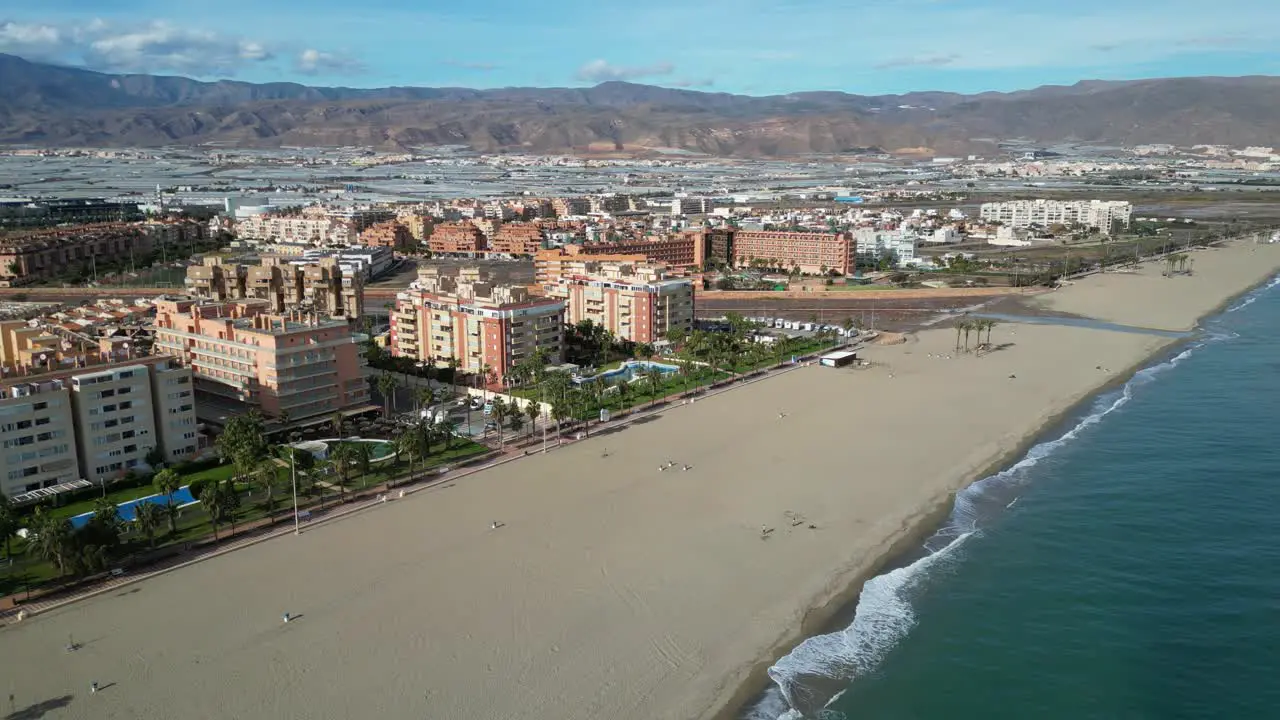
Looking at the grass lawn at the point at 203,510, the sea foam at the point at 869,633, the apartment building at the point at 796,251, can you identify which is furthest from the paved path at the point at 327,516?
the apartment building at the point at 796,251

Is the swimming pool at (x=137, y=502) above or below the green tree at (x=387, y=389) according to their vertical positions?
below

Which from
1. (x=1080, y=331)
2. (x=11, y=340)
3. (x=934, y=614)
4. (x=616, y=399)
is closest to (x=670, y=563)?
(x=934, y=614)

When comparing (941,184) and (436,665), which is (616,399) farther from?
(941,184)

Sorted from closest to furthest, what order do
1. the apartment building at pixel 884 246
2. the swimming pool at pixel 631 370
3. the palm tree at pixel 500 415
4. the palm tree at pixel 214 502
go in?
the palm tree at pixel 214 502, the palm tree at pixel 500 415, the swimming pool at pixel 631 370, the apartment building at pixel 884 246

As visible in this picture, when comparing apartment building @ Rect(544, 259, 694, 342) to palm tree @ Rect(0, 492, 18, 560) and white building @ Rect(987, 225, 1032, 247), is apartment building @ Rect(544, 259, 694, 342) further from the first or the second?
white building @ Rect(987, 225, 1032, 247)

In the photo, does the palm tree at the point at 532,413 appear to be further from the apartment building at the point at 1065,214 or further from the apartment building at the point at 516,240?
the apartment building at the point at 1065,214

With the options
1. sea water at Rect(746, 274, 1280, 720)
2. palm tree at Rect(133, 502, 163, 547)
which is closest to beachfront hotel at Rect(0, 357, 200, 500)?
palm tree at Rect(133, 502, 163, 547)
